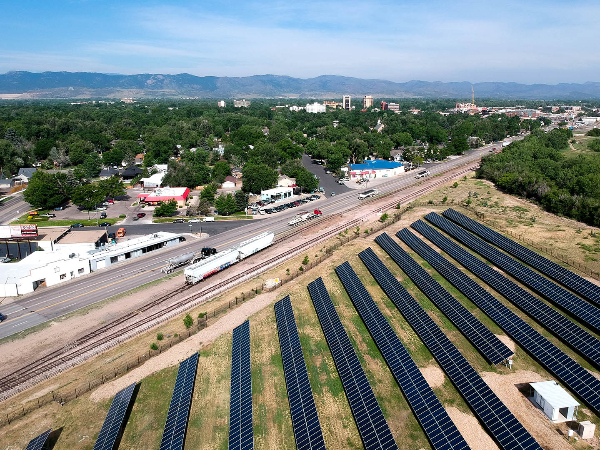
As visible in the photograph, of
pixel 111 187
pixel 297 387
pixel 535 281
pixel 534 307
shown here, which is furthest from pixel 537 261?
pixel 111 187

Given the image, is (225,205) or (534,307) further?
(225,205)

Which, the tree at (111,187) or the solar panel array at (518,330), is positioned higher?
the tree at (111,187)

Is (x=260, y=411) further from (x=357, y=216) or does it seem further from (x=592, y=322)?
(x=357, y=216)

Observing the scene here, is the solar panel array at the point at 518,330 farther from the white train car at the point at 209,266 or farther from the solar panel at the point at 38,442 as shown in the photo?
the solar panel at the point at 38,442

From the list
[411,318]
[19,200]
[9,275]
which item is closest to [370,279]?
[411,318]

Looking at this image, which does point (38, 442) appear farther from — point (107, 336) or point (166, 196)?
point (166, 196)

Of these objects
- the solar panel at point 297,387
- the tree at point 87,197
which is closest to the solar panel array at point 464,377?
the solar panel at point 297,387
